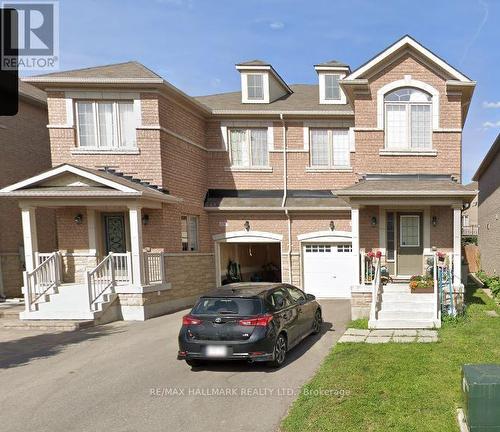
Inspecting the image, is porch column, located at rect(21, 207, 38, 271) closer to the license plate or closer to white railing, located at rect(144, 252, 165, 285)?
white railing, located at rect(144, 252, 165, 285)

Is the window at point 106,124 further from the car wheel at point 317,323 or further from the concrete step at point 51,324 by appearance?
the car wheel at point 317,323

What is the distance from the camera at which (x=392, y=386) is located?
4.97 meters

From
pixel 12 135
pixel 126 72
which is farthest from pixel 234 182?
pixel 12 135

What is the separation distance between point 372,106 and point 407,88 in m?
1.27

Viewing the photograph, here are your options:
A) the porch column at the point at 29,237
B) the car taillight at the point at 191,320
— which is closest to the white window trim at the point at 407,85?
the car taillight at the point at 191,320

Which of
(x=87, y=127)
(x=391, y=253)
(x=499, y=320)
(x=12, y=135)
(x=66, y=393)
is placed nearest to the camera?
(x=66, y=393)

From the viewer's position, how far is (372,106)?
443 inches

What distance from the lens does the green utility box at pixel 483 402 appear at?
322 cm

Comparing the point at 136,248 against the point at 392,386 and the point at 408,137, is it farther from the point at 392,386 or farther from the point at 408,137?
the point at 408,137

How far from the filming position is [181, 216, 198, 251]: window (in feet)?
42.5

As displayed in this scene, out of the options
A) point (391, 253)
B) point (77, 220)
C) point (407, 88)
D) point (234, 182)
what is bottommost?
point (391, 253)

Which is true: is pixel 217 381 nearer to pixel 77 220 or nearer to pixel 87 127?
pixel 77 220

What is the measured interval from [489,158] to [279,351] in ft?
57.5

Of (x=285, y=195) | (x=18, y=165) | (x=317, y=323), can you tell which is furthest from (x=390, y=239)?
(x=18, y=165)
